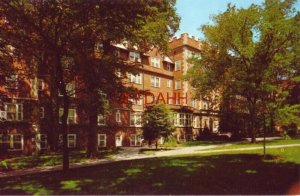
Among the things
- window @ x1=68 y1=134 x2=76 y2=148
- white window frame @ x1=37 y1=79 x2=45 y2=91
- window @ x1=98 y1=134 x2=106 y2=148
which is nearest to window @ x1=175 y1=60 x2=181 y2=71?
window @ x1=98 y1=134 x2=106 y2=148

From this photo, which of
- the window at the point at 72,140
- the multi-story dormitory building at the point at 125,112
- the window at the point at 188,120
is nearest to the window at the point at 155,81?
the multi-story dormitory building at the point at 125,112

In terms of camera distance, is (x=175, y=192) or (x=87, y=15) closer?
(x=175, y=192)

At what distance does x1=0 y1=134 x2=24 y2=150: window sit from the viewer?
31056 millimetres

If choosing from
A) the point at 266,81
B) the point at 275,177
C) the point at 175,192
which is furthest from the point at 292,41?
the point at 175,192

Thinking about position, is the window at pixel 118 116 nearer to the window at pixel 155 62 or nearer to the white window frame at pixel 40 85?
the window at pixel 155 62

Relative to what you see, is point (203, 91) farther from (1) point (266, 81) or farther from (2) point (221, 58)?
(1) point (266, 81)

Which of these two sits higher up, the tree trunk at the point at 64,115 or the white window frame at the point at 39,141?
the tree trunk at the point at 64,115

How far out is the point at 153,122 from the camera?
32.6 meters

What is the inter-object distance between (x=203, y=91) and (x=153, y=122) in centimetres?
707

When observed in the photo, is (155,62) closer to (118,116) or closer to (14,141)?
(118,116)

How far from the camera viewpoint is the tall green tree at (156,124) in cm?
3253

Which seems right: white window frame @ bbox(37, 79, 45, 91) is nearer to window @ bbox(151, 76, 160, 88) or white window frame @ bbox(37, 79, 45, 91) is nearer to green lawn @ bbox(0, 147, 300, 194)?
window @ bbox(151, 76, 160, 88)

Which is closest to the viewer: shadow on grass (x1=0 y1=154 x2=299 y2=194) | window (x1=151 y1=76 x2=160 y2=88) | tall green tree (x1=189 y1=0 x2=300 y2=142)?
shadow on grass (x1=0 y1=154 x2=299 y2=194)

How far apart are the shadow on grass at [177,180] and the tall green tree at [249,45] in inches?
312
